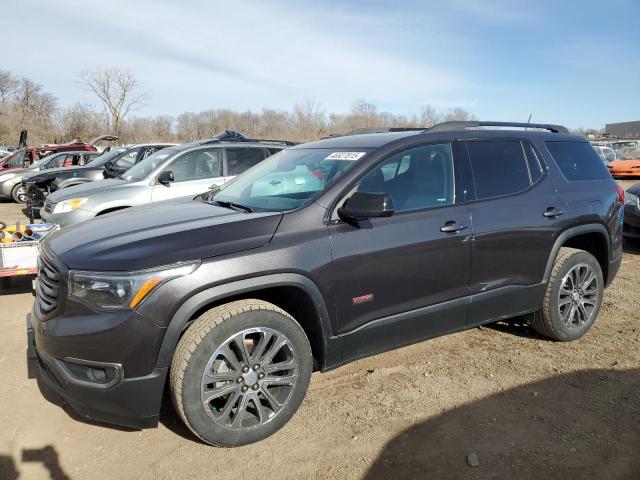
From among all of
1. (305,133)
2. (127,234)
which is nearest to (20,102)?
(305,133)

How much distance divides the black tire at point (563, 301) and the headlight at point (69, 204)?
18.5ft

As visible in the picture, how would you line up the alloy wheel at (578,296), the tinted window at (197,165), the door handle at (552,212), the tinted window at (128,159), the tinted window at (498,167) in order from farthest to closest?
the tinted window at (128,159)
the tinted window at (197,165)
the alloy wheel at (578,296)
the door handle at (552,212)
the tinted window at (498,167)

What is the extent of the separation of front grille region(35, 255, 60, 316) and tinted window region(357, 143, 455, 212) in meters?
1.89

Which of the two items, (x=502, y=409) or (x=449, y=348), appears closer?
(x=502, y=409)

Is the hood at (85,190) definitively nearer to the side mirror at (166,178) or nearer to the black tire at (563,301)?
the side mirror at (166,178)

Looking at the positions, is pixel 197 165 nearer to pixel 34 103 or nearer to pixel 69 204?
pixel 69 204

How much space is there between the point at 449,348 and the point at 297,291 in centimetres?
186

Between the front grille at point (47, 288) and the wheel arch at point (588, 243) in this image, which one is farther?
the wheel arch at point (588, 243)

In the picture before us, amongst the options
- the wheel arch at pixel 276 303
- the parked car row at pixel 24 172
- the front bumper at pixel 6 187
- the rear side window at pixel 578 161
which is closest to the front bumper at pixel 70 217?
the wheel arch at pixel 276 303

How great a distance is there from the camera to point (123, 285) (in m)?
2.48

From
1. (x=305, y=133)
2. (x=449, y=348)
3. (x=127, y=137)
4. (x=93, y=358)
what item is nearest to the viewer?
(x=93, y=358)

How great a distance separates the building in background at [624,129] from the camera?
285 feet

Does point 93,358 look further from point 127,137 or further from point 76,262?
point 127,137

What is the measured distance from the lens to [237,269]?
8.68 feet
